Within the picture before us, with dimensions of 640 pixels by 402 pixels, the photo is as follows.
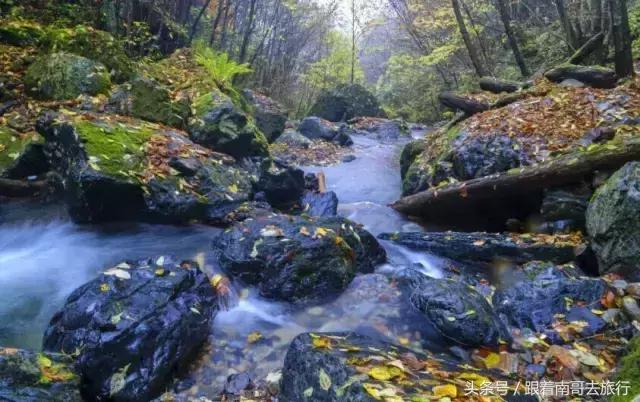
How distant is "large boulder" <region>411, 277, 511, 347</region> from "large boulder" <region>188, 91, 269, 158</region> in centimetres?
430

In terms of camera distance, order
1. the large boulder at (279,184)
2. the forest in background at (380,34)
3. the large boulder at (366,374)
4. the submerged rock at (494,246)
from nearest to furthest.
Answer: the large boulder at (366,374), the submerged rock at (494,246), the large boulder at (279,184), the forest in background at (380,34)

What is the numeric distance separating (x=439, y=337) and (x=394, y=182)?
20.2 feet

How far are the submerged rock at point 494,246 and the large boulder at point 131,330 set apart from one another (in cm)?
316

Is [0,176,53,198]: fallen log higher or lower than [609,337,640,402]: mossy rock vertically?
higher

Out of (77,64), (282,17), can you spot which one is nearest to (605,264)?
(77,64)

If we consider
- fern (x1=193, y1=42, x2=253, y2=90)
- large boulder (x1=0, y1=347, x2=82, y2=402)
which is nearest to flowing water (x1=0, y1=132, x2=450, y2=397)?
large boulder (x1=0, y1=347, x2=82, y2=402)

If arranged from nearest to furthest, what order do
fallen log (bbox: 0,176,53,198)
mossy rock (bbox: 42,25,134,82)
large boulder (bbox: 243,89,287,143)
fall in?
1. fallen log (bbox: 0,176,53,198)
2. mossy rock (bbox: 42,25,134,82)
3. large boulder (bbox: 243,89,287,143)

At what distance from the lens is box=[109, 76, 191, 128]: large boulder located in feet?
22.4

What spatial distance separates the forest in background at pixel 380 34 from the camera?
9.45 m

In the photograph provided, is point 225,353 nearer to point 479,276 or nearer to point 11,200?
point 479,276

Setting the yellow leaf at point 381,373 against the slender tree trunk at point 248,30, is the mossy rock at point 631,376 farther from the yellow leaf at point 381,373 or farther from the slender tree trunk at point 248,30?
the slender tree trunk at point 248,30

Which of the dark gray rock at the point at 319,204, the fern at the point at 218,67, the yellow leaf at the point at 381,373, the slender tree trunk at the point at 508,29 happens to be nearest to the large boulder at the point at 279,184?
the dark gray rock at the point at 319,204

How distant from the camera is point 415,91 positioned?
23922 millimetres

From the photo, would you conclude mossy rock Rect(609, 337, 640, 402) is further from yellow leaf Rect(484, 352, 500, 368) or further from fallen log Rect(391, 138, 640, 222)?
fallen log Rect(391, 138, 640, 222)
